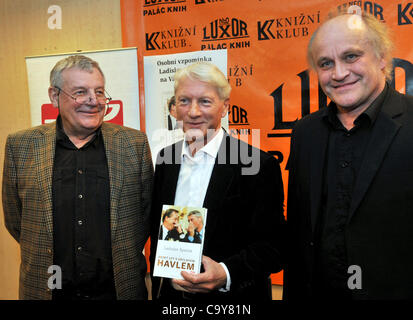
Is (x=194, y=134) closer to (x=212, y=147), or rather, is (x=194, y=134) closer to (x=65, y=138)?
(x=212, y=147)

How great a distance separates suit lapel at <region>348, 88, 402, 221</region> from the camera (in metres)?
1.57

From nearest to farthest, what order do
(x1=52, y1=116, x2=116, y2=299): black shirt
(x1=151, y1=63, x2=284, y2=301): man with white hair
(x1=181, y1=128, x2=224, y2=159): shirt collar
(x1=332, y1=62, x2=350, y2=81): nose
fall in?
(x1=332, y1=62, x2=350, y2=81): nose → (x1=151, y1=63, x2=284, y2=301): man with white hair → (x1=181, y1=128, x2=224, y2=159): shirt collar → (x1=52, y1=116, x2=116, y2=299): black shirt

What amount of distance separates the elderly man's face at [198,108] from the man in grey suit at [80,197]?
525mm

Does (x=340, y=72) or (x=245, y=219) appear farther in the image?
(x=245, y=219)

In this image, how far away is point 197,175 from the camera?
1897 mm

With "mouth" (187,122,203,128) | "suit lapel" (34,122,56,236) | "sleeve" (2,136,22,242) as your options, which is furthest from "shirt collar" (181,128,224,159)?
"sleeve" (2,136,22,242)

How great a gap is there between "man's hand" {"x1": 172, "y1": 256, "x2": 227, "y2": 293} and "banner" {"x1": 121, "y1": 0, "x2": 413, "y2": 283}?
1513 millimetres

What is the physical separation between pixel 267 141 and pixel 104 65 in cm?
171

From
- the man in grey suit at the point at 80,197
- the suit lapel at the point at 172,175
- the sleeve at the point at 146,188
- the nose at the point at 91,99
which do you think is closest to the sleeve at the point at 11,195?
the man in grey suit at the point at 80,197

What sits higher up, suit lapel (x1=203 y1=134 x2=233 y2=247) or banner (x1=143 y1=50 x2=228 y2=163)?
banner (x1=143 y1=50 x2=228 y2=163)

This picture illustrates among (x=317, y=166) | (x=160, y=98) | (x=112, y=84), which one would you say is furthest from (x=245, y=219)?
(x=112, y=84)

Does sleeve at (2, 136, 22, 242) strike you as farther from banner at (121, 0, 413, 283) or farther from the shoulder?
banner at (121, 0, 413, 283)

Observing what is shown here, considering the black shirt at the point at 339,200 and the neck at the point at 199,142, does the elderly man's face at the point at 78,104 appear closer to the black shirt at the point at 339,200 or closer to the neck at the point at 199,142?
the neck at the point at 199,142

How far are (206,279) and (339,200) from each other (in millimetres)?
732
